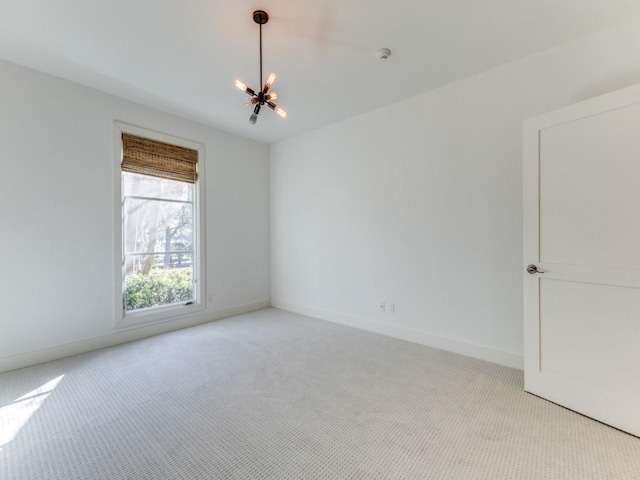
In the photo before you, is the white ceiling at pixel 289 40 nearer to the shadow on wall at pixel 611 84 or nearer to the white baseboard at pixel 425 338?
the shadow on wall at pixel 611 84

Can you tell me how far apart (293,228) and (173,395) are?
299cm

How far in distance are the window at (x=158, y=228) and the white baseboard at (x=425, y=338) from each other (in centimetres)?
184

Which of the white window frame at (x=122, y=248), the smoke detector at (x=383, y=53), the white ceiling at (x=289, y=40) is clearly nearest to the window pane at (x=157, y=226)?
the white window frame at (x=122, y=248)

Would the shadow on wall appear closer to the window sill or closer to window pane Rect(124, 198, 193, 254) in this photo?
window pane Rect(124, 198, 193, 254)

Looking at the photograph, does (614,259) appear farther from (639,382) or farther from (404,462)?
(404,462)

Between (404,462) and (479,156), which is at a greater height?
(479,156)

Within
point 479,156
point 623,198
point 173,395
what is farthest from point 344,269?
point 623,198

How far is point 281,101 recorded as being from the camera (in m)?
3.51

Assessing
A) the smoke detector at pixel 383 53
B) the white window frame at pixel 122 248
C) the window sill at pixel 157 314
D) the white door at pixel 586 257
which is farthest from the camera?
the window sill at pixel 157 314

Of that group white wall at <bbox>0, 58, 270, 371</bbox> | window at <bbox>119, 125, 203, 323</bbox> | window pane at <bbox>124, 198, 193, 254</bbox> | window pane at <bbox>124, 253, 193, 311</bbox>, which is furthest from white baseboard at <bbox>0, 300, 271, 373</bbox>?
window pane at <bbox>124, 198, 193, 254</bbox>

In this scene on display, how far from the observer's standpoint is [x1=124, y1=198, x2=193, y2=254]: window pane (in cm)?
360

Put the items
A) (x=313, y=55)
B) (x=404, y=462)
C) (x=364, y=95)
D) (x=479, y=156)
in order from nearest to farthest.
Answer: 1. (x=404, y=462)
2. (x=313, y=55)
3. (x=479, y=156)
4. (x=364, y=95)

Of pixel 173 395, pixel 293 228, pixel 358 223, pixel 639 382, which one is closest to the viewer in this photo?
pixel 639 382

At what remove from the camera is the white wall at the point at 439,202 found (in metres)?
2.63
